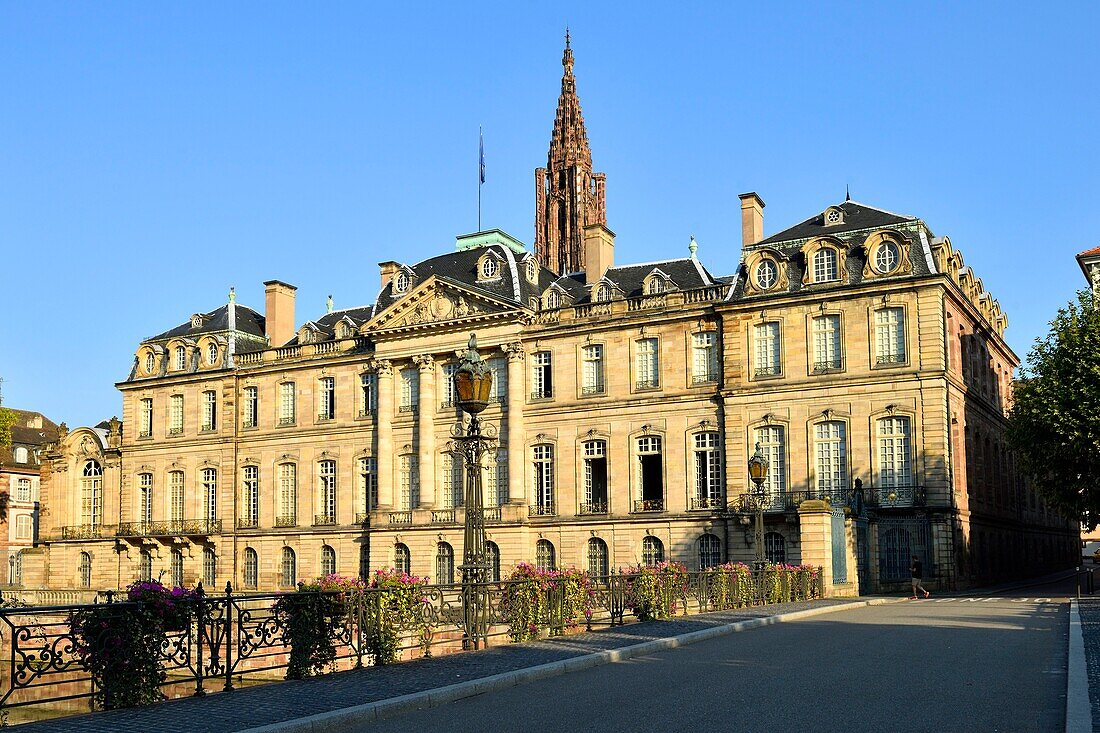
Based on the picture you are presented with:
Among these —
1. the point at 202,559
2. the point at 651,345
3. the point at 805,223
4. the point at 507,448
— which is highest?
the point at 805,223

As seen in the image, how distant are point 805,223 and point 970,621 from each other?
26204 mm

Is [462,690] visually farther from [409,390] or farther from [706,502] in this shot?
[409,390]

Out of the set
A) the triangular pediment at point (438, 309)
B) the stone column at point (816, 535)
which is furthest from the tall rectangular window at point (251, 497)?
the stone column at point (816, 535)

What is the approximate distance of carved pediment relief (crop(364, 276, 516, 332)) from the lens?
52.2 m

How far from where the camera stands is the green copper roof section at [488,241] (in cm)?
5819

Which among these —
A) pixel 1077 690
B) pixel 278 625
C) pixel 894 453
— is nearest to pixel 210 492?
pixel 894 453

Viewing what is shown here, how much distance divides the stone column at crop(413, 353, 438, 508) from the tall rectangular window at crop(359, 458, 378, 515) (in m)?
3.26

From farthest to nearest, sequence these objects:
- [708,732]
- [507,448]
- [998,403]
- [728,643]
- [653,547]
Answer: [998,403] < [507,448] < [653,547] < [728,643] < [708,732]

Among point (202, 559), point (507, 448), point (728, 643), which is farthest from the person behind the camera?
point (202, 559)

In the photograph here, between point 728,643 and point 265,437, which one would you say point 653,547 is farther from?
point 728,643

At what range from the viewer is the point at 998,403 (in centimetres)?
5597

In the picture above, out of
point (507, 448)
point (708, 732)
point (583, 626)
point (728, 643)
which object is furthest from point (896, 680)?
point (507, 448)

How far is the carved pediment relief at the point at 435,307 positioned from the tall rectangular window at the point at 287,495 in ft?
28.2

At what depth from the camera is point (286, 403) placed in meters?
58.8
